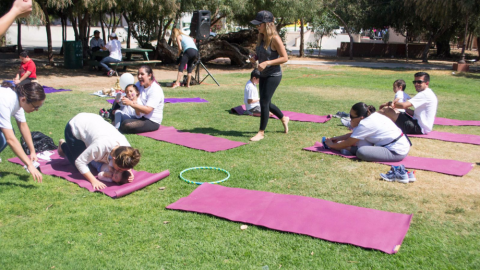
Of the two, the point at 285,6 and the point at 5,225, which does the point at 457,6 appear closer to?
the point at 285,6

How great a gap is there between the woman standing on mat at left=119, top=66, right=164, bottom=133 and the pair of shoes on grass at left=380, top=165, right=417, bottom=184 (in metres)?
3.68

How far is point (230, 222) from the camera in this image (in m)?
3.50

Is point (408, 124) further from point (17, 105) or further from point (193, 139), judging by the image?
point (17, 105)

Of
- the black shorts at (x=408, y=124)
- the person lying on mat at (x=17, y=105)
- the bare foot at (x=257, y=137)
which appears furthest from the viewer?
the black shorts at (x=408, y=124)

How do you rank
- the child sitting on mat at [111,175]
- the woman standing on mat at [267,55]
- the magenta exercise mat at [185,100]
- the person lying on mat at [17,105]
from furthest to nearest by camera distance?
1. the magenta exercise mat at [185,100]
2. the woman standing on mat at [267,55]
3. the child sitting on mat at [111,175]
4. the person lying on mat at [17,105]

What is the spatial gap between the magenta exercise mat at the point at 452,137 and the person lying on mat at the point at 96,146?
4.91m

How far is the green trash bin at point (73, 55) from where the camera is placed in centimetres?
1655

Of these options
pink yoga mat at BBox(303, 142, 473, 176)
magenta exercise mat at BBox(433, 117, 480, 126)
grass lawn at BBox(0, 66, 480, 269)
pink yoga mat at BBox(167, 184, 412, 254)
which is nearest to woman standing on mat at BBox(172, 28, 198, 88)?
grass lawn at BBox(0, 66, 480, 269)

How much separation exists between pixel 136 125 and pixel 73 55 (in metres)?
11.9

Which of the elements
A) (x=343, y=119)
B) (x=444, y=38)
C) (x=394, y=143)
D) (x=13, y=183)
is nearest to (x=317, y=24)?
(x=444, y=38)

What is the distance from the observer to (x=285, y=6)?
19188 mm

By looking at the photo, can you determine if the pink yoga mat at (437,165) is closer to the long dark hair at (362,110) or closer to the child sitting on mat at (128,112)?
the long dark hair at (362,110)

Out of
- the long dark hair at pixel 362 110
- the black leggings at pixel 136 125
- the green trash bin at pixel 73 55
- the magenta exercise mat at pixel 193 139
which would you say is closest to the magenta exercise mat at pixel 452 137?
the long dark hair at pixel 362 110

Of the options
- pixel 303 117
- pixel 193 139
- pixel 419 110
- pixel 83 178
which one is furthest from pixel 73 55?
pixel 419 110
